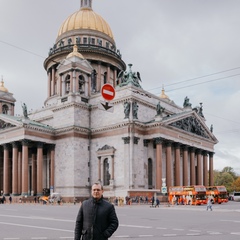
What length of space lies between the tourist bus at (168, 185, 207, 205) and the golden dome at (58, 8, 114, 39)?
40.3 metres

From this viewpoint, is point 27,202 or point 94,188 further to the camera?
point 27,202

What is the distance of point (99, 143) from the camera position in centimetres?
6128

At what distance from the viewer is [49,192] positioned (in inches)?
2483

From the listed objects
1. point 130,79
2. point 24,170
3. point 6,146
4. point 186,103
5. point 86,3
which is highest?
point 86,3

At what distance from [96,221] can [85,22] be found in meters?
76.8

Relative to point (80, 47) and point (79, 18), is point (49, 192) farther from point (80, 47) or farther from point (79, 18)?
point (79, 18)

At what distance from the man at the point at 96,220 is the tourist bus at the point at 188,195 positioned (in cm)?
4568

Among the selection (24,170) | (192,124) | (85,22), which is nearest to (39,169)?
(24,170)

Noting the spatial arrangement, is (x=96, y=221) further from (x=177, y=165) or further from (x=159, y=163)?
(x=177, y=165)

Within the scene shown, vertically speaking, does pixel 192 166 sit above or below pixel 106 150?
below

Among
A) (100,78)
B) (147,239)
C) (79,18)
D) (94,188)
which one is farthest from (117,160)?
(94,188)

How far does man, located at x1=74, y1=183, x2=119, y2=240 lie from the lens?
7.30 metres

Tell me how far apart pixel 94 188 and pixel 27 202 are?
52996mm

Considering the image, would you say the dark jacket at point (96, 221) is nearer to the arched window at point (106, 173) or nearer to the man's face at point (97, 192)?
the man's face at point (97, 192)
